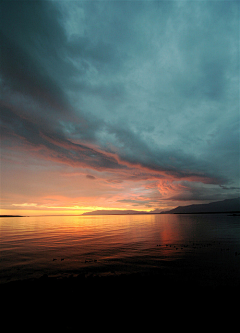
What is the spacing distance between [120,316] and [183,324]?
368 centimetres

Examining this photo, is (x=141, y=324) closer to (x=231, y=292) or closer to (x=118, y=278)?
(x=118, y=278)

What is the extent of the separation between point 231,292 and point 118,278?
9.59 meters

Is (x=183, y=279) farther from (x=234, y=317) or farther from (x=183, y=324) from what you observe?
(x=183, y=324)

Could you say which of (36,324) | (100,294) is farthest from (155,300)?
(36,324)

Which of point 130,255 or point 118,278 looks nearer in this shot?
point 118,278

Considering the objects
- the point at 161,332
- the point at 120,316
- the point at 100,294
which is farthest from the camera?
the point at 100,294

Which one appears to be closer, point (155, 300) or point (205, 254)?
point (155, 300)

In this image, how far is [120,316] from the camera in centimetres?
956

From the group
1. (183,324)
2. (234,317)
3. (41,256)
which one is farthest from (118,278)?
(41,256)

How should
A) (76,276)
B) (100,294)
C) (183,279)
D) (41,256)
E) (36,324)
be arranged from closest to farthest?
(36,324)
(100,294)
(183,279)
(76,276)
(41,256)

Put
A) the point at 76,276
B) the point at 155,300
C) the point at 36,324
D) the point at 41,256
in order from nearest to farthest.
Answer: the point at 36,324 < the point at 155,300 < the point at 76,276 < the point at 41,256

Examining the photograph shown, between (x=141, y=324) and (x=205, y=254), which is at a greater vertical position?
(x=141, y=324)

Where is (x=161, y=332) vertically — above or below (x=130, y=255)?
above

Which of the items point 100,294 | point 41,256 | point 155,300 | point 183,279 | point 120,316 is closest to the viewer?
point 120,316
